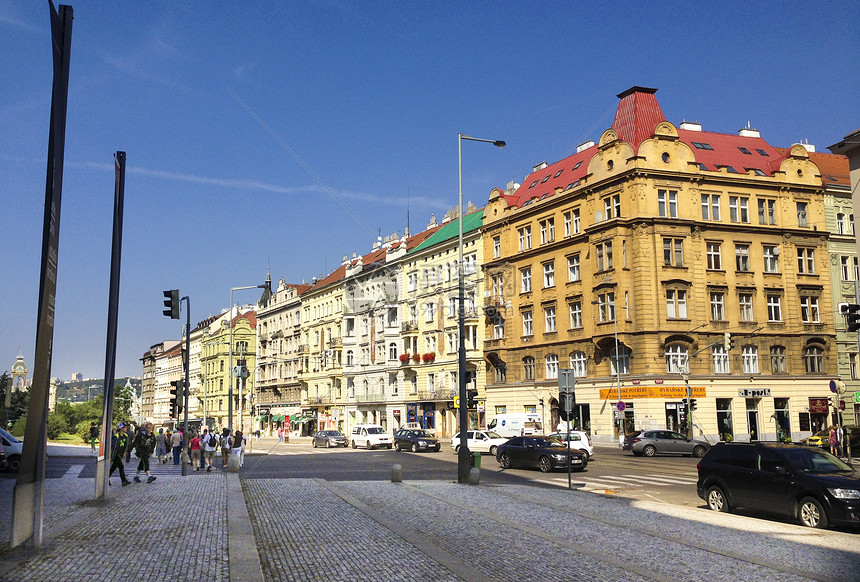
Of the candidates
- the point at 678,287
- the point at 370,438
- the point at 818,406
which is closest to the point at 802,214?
the point at 678,287

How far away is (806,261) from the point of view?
180 feet

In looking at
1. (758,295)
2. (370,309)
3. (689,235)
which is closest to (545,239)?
(689,235)

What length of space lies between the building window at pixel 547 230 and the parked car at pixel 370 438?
18298 mm

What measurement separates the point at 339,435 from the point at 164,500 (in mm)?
40289

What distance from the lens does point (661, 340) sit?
160 ft

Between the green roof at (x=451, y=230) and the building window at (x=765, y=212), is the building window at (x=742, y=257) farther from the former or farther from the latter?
the green roof at (x=451, y=230)

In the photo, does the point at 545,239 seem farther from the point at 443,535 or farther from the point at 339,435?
the point at 443,535

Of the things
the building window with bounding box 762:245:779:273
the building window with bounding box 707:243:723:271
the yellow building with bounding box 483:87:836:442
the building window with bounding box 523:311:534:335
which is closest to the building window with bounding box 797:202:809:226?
the yellow building with bounding box 483:87:836:442

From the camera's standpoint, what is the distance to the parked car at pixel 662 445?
41.1m

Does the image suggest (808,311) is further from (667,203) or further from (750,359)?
(667,203)

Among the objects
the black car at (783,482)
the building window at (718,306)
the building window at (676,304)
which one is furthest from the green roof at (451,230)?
the black car at (783,482)

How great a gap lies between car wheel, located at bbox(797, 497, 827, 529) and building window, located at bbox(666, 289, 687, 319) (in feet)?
117

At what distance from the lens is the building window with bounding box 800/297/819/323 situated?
5400cm

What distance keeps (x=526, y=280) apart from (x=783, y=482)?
144 ft
